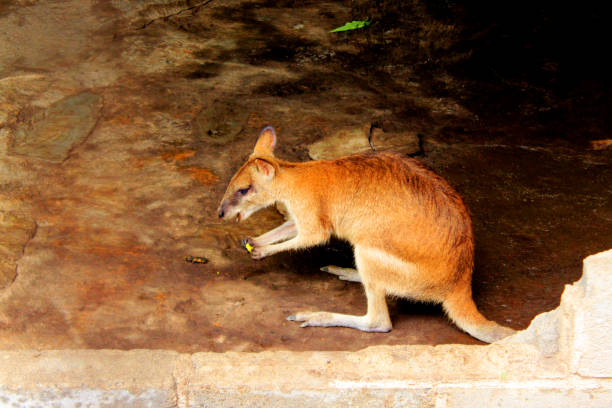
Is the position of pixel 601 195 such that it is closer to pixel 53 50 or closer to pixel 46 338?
pixel 46 338

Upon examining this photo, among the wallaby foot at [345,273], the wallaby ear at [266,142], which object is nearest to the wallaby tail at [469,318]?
the wallaby foot at [345,273]

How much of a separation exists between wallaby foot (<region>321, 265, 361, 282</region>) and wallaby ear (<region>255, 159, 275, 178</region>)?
33.6 inches

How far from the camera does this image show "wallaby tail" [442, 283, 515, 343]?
156 inches

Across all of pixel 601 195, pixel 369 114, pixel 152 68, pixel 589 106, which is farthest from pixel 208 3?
pixel 601 195

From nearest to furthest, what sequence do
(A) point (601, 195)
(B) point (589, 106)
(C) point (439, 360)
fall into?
(C) point (439, 360)
(A) point (601, 195)
(B) point (589, 106)

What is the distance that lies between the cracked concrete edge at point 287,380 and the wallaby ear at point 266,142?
1636 mm

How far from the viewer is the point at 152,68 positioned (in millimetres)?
7410

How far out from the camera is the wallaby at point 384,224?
4105mm

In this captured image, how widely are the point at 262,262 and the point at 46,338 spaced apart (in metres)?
1.56

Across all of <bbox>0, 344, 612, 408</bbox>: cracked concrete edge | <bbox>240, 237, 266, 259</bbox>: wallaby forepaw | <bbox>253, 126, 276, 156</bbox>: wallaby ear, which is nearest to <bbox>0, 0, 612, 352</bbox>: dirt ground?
<bbox>240, 237, 266, 259</bbox>: wallaby forepaw

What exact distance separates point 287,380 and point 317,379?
0.15 meters

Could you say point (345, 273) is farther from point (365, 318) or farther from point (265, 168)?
point (265, 168)

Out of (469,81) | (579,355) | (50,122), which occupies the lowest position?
(50,122)

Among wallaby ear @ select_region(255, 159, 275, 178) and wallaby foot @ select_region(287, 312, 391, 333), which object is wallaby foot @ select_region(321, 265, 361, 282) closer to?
wallaby foot @ select_region(287, 312, 391, 333)
